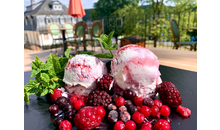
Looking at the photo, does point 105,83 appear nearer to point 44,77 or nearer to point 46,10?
point 44,77

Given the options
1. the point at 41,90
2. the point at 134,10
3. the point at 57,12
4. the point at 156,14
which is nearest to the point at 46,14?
the point at 57,12

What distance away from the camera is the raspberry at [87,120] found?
581 millimetres

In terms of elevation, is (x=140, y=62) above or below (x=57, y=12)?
below

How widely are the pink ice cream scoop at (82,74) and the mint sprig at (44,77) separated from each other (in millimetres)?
65

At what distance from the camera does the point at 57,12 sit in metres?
11.3

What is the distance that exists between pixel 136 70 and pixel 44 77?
50 centimetres

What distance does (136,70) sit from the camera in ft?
2.39

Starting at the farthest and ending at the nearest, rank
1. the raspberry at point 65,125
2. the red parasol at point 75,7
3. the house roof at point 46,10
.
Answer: the house roof at point 46,10, the red parasol at point 75,7, the raspberry at point 65,125

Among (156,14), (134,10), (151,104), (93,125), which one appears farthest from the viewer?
(134,10)

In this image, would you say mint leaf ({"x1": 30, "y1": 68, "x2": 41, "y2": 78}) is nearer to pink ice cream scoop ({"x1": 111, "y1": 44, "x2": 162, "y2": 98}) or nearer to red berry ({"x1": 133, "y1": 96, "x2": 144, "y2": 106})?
pink ice cream scoop ({"x1": 111, "y1": 44, "x2": 162, "y2": 98})

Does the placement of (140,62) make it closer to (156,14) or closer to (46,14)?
(156,14)

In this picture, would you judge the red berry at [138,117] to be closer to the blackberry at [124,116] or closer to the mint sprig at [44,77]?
the blackberry at [124,116]

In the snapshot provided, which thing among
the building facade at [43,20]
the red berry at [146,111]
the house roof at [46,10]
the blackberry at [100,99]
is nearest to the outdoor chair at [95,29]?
the blackberry at [100,99]

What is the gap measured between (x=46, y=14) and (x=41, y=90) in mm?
11069
